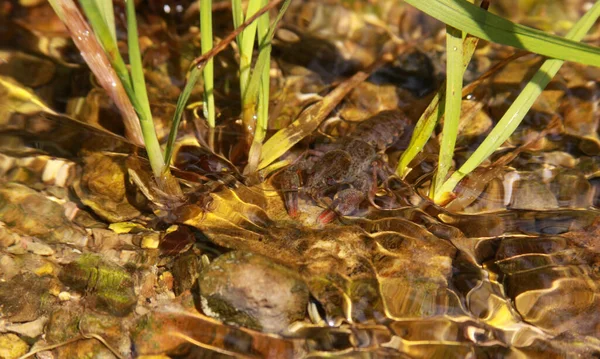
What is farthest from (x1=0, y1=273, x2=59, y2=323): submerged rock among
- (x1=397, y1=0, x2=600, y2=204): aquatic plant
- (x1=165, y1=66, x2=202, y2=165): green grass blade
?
(x1=397, y1=0, x2=600, y2=204): aquatic plant

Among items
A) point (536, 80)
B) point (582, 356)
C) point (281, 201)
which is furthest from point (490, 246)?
point (281, 201)

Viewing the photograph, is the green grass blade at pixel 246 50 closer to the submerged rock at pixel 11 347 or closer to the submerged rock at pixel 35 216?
the submerged rock at pixel 35 216

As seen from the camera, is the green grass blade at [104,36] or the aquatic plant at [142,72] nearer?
the green grass blade at [104,36]

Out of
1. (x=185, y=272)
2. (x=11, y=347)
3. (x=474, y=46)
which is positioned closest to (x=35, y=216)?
(x=11, y=347)

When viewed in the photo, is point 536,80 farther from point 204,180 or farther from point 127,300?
point 127,300

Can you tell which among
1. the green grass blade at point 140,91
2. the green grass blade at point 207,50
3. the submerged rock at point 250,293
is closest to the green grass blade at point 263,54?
the green grass blade at point 207,50

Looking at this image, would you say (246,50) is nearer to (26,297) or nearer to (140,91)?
(140,91)
